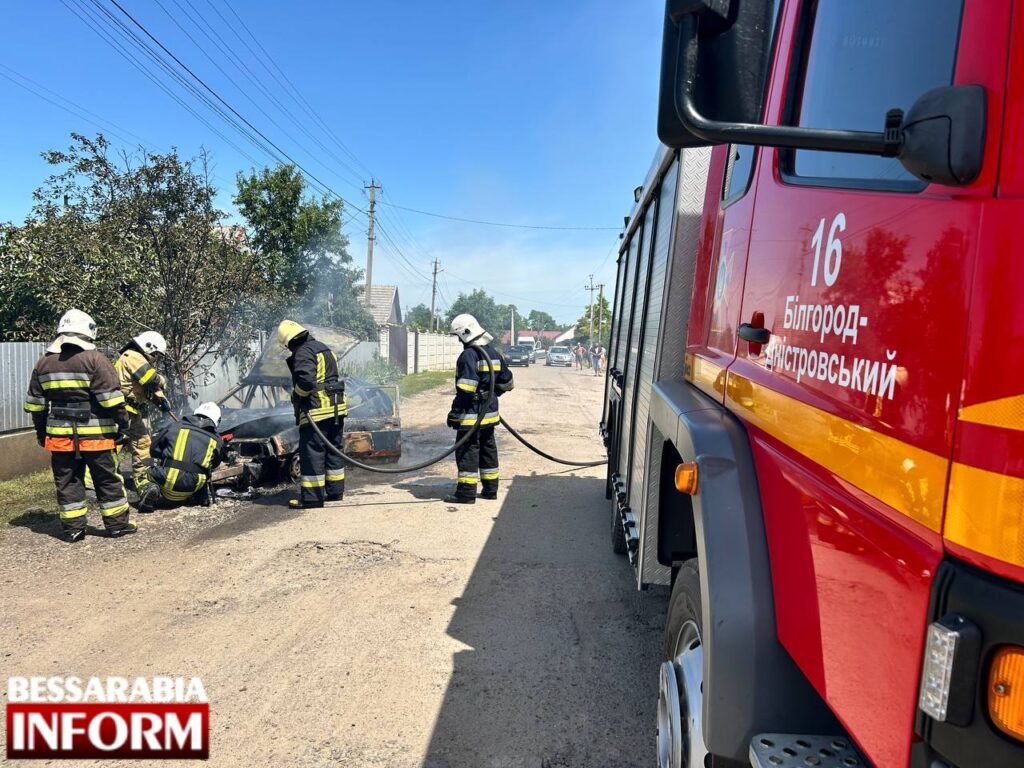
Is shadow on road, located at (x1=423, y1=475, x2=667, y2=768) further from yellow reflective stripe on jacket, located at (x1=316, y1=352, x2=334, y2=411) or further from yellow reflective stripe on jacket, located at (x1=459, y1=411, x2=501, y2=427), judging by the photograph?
yellow reflective stripe on jacket, located at (x1=316, y1=352, x2=334, y2=411)

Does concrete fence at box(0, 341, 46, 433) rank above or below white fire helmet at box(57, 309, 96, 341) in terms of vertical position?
below

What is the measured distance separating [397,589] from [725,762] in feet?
9.42

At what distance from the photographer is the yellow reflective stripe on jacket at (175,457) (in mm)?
5750

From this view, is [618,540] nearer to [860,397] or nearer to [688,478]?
[688,478]

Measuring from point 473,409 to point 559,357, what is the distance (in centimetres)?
3922

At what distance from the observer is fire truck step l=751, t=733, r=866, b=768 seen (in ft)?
4.15

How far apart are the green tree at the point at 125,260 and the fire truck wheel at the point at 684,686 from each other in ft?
27.2

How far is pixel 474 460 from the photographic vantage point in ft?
20.6

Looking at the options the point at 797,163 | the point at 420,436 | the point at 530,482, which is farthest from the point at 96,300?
the point at 797,163

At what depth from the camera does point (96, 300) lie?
823cm

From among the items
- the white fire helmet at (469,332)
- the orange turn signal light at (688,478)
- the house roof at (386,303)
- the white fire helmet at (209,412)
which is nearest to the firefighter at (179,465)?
the white fire helmet at (209,412)

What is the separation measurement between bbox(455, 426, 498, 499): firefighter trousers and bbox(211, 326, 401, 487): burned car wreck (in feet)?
5.21

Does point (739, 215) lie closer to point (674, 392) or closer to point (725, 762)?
point (674, 392)

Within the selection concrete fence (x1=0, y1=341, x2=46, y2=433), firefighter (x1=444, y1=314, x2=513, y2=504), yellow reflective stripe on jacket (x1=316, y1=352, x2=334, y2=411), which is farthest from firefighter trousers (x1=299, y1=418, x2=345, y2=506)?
concrete fence (x1=0, y1=341, x2=46, y2=433)
